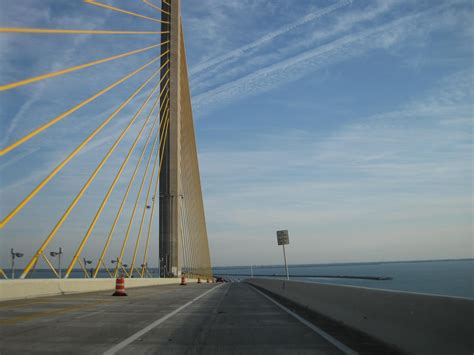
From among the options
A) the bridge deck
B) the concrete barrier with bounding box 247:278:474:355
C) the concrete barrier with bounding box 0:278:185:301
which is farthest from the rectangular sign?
the concrete barrier with bounding box 247:278:474:355

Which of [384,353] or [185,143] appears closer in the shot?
[384,353]

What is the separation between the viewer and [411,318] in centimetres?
564

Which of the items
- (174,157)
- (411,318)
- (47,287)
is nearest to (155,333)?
(411,318)

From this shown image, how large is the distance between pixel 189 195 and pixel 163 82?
13037mm

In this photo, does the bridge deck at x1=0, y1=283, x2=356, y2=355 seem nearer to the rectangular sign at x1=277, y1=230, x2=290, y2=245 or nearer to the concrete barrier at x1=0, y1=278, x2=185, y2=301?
the concrete barrier at x1=0, y1=278, x2=185, y2=301

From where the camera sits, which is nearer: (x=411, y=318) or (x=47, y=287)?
(x=411, y=318)

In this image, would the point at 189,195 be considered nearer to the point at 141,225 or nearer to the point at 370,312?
the point at 141,225

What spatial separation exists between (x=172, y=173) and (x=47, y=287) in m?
18.9

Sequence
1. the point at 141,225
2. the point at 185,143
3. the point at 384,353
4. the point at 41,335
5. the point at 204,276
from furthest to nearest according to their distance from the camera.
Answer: the point at 204,276 < the point at 185,143 < the point at 141,225 < the point at 41,335 < the point at 384,353

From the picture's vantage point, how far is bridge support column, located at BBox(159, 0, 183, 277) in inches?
1334

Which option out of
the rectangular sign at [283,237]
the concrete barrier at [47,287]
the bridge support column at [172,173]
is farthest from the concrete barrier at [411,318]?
the bridge support column at [172,173]

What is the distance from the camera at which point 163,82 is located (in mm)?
33344

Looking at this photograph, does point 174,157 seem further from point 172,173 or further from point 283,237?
point 283,237

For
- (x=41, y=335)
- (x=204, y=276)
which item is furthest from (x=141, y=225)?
(x=204, y=276)
